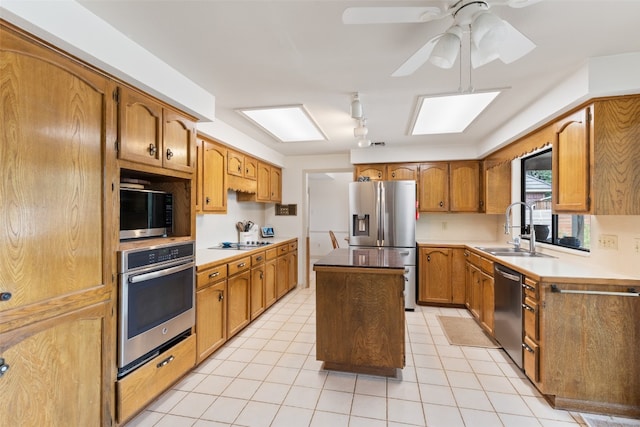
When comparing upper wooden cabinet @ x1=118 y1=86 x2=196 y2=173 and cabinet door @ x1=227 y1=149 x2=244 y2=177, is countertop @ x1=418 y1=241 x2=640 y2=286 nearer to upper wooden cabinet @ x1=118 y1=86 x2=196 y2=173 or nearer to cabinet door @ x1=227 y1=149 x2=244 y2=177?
upper wooden cabinet @ x1=118 y1=86 x2=196 y2=173

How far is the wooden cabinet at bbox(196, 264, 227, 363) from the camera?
96.6 inches

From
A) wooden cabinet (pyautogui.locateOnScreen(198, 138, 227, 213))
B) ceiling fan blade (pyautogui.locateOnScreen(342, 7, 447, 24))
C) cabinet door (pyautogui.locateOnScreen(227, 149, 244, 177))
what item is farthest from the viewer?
cabinet door (pyautogui.locateOnScreen(227, 149, 244, 177))

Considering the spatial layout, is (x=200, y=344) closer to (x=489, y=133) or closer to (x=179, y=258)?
(x=179, y=258)

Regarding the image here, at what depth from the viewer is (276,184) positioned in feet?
16.3

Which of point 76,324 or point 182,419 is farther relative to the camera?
point 182,419

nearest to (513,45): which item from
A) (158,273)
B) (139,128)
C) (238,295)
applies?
(139,128)

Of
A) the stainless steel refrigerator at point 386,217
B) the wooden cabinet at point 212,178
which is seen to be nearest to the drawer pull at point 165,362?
the wooden cabinet at point 212,178

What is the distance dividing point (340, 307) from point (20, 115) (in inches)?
84.0

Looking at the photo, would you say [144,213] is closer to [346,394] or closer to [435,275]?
[346,394]

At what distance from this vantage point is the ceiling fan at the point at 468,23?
1190 millimetres

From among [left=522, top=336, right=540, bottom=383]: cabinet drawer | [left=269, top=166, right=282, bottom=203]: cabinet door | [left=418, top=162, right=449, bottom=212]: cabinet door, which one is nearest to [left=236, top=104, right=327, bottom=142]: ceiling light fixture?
[left=269, top=166, right=282, bottom=203]: cabinet door

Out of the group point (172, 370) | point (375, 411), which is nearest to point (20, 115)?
point (172, 370)

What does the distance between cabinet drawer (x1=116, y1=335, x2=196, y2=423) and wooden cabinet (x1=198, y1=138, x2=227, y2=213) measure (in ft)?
4.34

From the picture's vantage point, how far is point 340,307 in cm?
238
